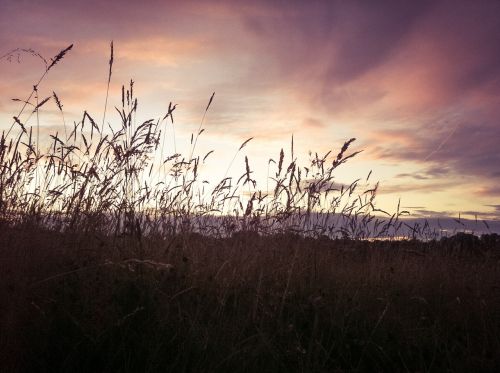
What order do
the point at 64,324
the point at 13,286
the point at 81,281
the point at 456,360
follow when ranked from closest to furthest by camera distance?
the point at 13,286, the point at 64,324, the point at 81,281, the point at 456,360

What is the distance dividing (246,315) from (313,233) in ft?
7.46

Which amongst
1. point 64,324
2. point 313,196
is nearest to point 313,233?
point 313,196

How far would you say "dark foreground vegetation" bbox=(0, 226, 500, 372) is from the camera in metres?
2.61

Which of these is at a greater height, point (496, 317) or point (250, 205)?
point (250, 205)

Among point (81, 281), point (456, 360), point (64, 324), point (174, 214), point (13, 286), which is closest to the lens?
point (13, 286)

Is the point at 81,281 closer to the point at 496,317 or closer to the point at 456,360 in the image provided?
the point at 456,360

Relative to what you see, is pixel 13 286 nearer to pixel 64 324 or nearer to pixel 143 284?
pixel 64 324

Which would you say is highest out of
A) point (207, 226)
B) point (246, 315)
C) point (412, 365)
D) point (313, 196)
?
point (313, 196)

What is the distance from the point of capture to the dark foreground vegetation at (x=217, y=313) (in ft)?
8.56

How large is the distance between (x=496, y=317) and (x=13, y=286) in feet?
12.7

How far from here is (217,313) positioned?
3.56 meters

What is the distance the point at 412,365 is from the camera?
3486 millimetres

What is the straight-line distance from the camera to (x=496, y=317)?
174 inches

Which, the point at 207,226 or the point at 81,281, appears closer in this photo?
the point at 81,281
